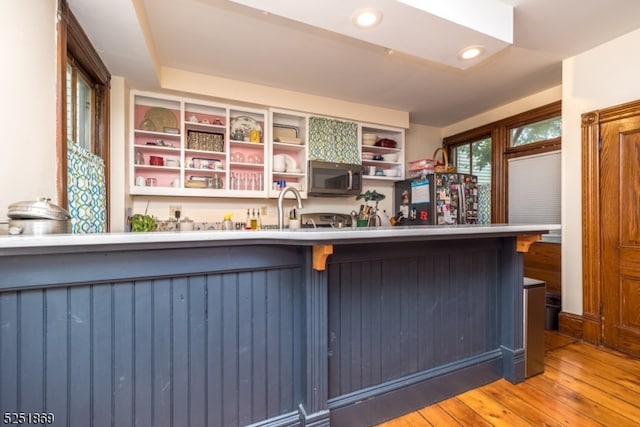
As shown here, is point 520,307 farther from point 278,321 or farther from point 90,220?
point 90,220

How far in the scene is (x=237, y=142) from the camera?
10.6 ft

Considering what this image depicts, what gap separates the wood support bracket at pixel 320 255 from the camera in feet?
4.02

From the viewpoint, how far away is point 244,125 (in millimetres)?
3402

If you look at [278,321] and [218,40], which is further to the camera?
[218,40]

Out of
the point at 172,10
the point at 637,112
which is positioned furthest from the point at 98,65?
the point at 637,112

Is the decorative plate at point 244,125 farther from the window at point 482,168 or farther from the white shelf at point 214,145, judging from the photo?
the window at point 482,168

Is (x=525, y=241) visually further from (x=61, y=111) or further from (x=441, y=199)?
(x=61, y=111)

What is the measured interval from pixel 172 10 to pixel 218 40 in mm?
407

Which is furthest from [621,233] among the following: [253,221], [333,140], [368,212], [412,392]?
[253,221]

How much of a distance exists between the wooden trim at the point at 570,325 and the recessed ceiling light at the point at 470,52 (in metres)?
2.47

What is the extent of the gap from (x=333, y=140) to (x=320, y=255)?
8.52 feet

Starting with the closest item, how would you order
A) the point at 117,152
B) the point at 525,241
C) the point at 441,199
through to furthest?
the point at 525,241 < the point at 117,152 < the point at 441,199

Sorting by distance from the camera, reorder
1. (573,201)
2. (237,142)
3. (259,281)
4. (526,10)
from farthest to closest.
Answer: (237,142) < (573,201) < (526,10) < (259,281)

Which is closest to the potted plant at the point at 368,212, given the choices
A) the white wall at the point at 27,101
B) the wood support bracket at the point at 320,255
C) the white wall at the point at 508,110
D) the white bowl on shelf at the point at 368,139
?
the white bowl on shelf at the point at 368,139
